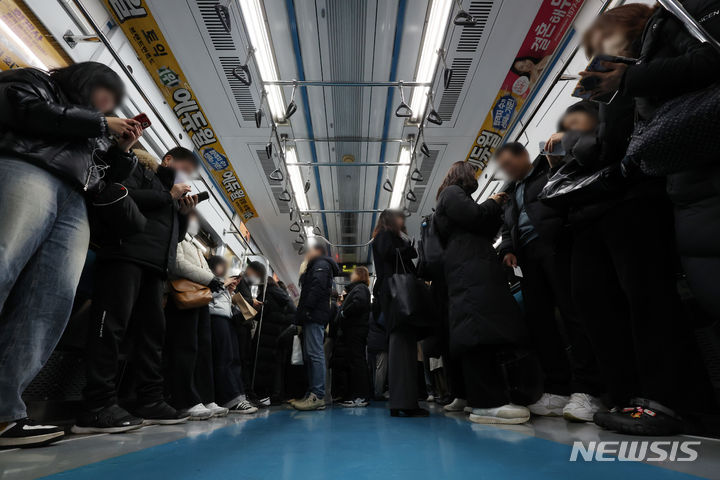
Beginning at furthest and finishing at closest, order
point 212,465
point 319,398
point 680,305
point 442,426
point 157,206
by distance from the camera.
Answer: point 319,398
point 157,206
point 442,426
point 680,305
point 212,465

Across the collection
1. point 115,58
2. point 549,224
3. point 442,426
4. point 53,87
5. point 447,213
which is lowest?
point 442,426

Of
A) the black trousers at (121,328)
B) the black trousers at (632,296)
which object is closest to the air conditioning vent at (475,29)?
the black trousers at (632,296)

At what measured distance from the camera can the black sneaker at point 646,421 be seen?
3.21 feet

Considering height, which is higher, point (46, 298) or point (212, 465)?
point (46, 298)

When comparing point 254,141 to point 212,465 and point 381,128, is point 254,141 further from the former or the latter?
point 212,465

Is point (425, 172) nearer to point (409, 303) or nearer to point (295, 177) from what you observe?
point (295, 177)

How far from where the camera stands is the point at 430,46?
361 centimetres

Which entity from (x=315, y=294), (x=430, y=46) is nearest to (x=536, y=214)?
(x=315, y=294)

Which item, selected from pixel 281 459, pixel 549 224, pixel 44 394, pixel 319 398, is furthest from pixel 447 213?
pixel 44 394

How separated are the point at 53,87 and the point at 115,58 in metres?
2.46

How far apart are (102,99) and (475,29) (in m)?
3.54

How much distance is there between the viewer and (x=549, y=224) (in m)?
1.64

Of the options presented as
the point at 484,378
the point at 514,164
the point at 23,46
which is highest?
the point at 23,46

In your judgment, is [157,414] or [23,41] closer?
[157,414]
